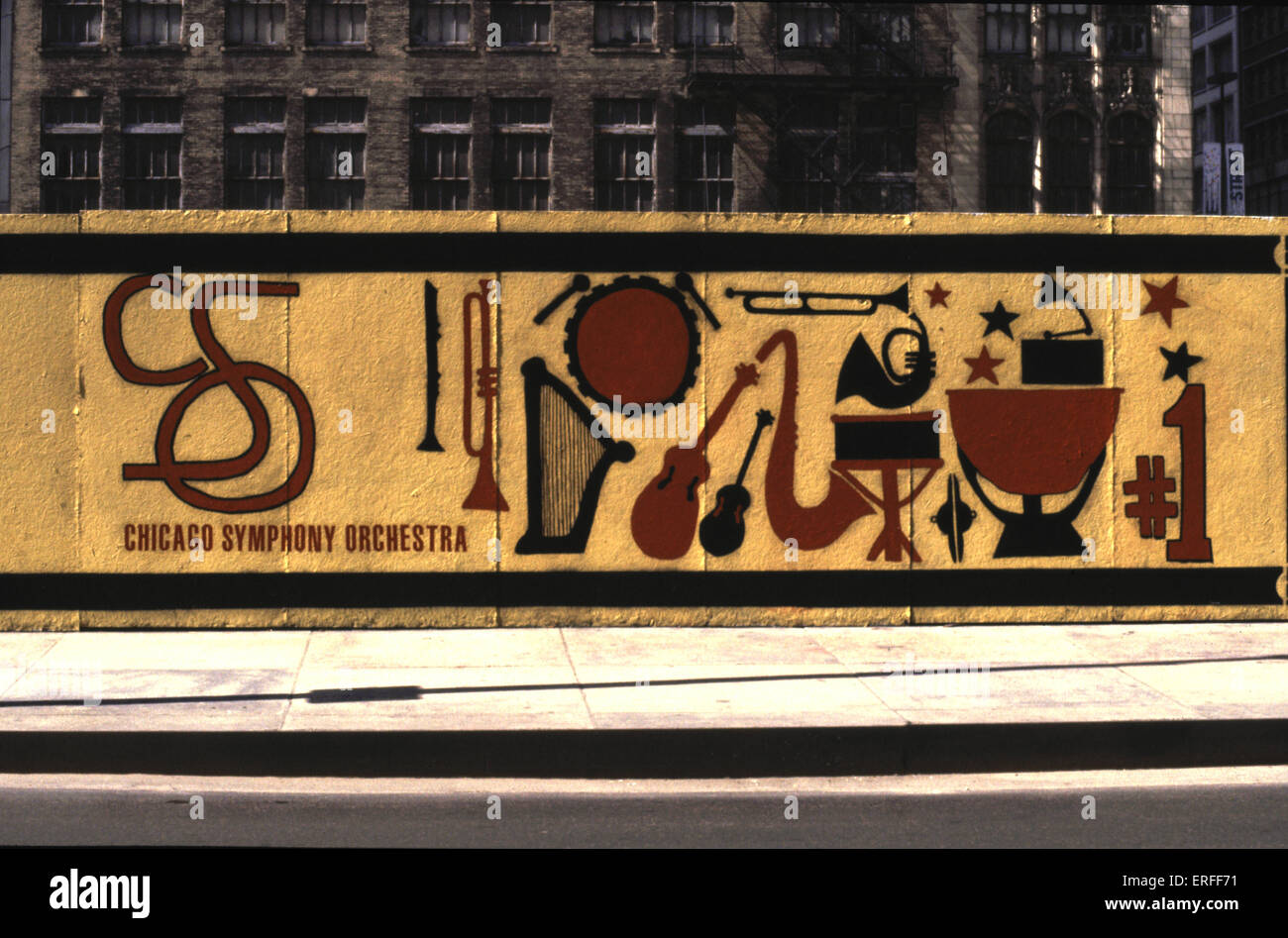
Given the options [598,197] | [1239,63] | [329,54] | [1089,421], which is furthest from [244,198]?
[1239,63]

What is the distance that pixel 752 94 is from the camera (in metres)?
38.4

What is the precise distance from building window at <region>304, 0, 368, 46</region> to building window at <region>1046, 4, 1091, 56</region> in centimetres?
1844

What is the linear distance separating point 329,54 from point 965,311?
2907 cm

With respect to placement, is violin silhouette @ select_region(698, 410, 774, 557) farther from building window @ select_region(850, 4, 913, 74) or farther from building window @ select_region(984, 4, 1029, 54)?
building window @ select_region(984, 4, 1029, 54)

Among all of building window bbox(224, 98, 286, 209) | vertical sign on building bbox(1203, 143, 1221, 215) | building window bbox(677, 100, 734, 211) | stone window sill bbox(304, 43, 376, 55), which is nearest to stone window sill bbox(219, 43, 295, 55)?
stone window sill bbox(304, 43, 376, 55)

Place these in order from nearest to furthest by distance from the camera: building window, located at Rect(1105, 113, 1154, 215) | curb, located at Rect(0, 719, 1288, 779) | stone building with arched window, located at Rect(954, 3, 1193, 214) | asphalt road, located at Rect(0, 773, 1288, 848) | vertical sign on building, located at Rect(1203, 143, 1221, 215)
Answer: asphalt road, located at Rect(0, 773, 1288, 848) < curb, located at Rect(0, 719, 1288, 779) < stone building with arched window, located at Rect(954, 3, 1193, 214) < building window, located at Rect(1105, 113, 1154, 215) < vertical sign on building, located at Rect(1203, 143, 1221, 215)

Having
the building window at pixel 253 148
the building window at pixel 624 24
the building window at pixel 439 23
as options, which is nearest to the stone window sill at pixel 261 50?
the building window at pixel 253 148

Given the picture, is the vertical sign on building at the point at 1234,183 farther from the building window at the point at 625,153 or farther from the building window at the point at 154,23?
the building window at the point at 154,23

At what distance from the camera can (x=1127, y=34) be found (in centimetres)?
4119

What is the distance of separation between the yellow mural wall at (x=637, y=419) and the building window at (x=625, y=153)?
1061 inches

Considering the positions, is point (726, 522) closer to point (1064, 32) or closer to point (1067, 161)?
point (1067, 161)

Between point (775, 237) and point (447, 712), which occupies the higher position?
point (775, 237)

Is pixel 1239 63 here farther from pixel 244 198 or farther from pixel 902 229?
pixel 902 229

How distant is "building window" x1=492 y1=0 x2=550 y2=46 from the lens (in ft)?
125
